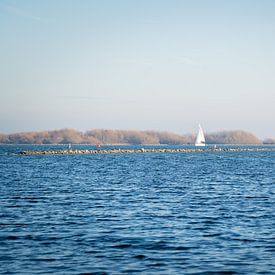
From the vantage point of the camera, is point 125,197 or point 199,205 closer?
point 199,205

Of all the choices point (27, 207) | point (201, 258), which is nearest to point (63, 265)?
point (201, 258)

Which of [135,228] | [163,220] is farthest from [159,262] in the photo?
[163,220]

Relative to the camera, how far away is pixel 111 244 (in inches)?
832

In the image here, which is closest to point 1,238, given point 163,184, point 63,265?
point 63,265

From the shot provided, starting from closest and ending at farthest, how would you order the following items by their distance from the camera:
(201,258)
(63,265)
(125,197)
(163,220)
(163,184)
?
(63,265) → (201,258) → (163,220) → (125,197) → (163,184)

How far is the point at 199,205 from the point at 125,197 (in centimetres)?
721

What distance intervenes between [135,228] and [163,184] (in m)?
27.3

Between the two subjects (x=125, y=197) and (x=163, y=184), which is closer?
(x=125, y=197)

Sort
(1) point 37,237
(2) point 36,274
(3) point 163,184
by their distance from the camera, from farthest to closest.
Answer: (3) point 163,184, (1) point 37,237, (2) point 36,274

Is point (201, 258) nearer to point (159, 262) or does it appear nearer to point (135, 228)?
point (159, 262)

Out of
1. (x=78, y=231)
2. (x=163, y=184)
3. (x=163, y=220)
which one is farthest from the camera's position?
(x=163, y=184)

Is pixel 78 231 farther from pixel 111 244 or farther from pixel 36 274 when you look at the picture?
pixel 36 274

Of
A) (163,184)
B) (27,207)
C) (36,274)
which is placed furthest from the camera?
(163,184)

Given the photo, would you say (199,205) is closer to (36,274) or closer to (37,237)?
(37,237)
